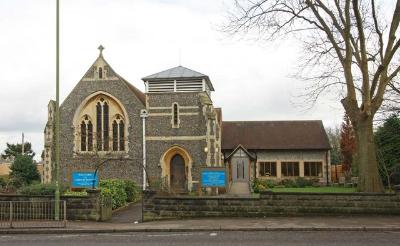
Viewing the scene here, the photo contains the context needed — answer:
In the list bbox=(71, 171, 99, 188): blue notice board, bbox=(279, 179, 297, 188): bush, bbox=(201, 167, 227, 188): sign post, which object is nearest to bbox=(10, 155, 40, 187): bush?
bbox=(71, 171, 99, 188): blue notice board

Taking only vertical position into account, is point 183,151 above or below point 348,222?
above

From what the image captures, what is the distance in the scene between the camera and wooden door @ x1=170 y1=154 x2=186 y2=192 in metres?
35.3

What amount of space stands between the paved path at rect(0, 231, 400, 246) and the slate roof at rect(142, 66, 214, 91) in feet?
67.2

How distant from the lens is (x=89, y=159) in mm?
35406

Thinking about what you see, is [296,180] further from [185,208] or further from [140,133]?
[185,208]

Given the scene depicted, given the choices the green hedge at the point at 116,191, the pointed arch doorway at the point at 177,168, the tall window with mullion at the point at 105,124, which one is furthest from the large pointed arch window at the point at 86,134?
the green hedge at the point at 116,191

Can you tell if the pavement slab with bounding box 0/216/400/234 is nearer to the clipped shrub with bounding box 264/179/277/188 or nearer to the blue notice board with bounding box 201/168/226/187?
the blue notice board with bounding box 201/168/226/187

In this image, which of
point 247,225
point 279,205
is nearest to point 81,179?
point 279,205

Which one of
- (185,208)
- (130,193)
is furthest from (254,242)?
(130,193)

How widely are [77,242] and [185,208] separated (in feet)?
20.0

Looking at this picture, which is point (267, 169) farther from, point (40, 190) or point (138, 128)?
point (40, 190)

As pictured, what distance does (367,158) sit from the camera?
2067 cm

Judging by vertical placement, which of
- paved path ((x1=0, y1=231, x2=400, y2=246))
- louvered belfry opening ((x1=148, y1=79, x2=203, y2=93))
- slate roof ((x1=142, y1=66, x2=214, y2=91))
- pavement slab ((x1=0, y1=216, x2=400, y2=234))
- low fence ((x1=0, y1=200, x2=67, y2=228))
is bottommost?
paved path ((x1=0, y1=231, x2=400, y2=246))

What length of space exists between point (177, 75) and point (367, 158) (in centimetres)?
1746
